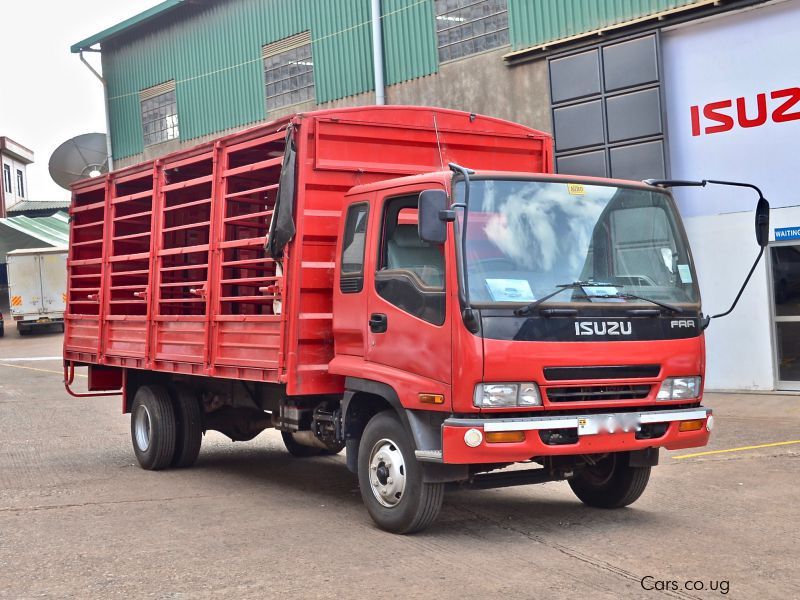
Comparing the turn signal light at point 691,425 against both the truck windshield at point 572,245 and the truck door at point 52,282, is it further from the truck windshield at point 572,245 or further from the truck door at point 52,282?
the truck door at point 52,282

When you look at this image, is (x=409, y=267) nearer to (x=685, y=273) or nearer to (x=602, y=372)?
(x=602, y=372)

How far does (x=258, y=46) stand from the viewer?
76.7 ft

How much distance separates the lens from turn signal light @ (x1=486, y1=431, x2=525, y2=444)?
21.7ft

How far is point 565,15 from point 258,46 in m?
8.68

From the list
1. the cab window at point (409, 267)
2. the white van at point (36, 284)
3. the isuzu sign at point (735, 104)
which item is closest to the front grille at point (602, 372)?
the cab window at point (409, 267)

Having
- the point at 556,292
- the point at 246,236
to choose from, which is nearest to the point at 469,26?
the point at 246,236

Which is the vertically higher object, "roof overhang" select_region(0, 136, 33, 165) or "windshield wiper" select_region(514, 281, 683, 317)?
"roof overhang" select_region(0, 136, 33, 165)

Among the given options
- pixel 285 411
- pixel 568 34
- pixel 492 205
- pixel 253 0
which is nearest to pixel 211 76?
pixel 253 0

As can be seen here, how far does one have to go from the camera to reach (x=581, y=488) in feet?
27.0

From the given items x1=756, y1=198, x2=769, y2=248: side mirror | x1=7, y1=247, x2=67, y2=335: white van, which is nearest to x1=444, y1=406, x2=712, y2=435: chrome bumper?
x1=756, y1=198, x2=769, y2=248: side mirror

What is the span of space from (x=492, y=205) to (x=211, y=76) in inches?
742

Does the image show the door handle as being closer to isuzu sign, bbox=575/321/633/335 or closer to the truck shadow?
the truck shadow

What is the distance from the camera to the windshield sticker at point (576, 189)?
7.31 m

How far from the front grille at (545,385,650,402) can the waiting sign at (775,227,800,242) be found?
8.27 metres
